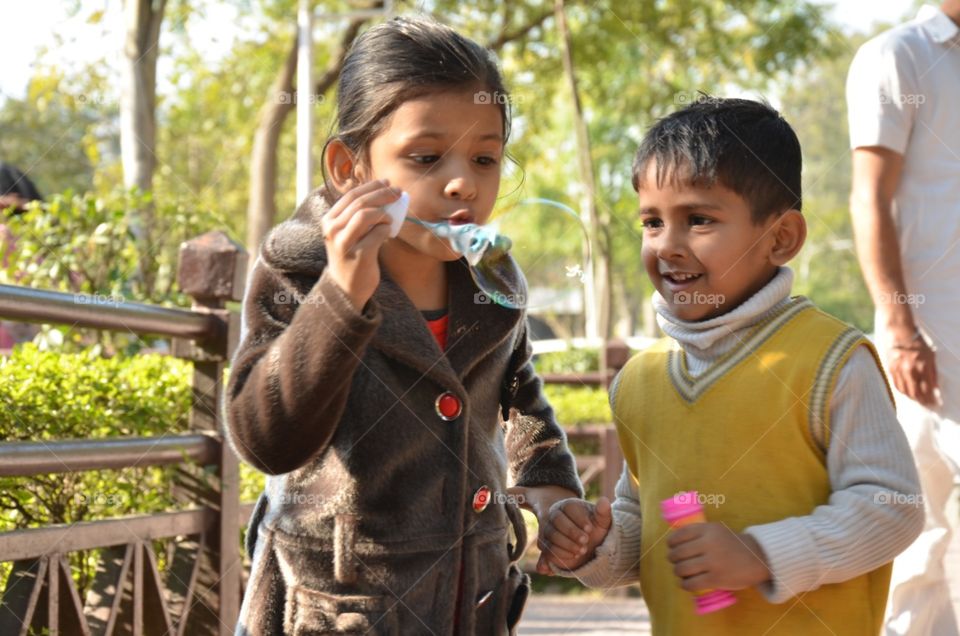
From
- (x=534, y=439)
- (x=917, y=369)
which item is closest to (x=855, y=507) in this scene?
(x=534, y=439)

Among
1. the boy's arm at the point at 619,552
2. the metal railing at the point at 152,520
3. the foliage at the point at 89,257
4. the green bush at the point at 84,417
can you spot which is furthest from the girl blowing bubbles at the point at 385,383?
the foliage at the point at 89,257

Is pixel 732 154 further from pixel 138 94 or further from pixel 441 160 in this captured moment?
pixel 138 94

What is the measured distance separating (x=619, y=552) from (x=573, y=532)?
17cm

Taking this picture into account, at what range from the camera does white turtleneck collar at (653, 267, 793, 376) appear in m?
2.30

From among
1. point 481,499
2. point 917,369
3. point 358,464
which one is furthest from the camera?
point 917,369

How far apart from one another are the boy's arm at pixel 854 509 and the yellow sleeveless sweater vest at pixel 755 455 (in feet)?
0.12

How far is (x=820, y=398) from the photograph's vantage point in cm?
214

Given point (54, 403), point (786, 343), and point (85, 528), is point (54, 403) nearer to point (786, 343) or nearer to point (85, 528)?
point (85, 528)

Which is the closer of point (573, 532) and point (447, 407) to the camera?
point (447, 407)

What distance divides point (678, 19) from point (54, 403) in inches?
556

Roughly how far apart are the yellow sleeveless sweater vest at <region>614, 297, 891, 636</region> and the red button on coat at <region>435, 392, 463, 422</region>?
1.52 feet

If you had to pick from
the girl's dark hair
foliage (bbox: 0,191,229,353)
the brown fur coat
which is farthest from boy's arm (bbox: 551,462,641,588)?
foliage (bbox: 0,191,229,353)

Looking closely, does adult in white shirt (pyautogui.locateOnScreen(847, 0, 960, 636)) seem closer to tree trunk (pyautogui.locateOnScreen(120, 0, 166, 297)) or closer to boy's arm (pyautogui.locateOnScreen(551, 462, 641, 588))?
boy's arm (pyautogui.locateOnScreen(551, 462, 641, 588))

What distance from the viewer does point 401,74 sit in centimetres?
216
